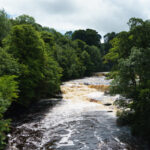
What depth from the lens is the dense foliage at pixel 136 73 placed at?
36.8 ft

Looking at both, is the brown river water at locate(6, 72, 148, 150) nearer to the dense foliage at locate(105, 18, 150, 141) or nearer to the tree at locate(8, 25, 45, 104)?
the dense foliage at locate(105, 18, 150, 141)

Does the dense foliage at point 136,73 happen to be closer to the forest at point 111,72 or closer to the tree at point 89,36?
the forest at point 111,72

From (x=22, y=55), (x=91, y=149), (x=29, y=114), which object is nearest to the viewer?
(x=91, y=149)

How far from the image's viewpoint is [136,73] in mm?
13297

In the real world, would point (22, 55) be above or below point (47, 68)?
above

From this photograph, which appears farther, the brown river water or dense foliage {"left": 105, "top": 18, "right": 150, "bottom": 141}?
the brown river water

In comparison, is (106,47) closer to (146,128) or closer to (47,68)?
(47,68)

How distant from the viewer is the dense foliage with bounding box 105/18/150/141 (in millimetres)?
11227

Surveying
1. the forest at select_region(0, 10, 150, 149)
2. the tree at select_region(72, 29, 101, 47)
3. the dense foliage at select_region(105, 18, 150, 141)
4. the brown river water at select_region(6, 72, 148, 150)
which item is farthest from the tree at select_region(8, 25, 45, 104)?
the tree at select_region(72, 29, 101, 47)

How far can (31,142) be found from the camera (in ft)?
38.9

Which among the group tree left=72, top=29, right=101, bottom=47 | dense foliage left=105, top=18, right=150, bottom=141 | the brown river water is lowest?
the brown river water

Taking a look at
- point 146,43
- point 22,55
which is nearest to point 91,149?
point 146,43

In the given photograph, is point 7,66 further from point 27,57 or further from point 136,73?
point 136,73

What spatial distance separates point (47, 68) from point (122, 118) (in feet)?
46.5
